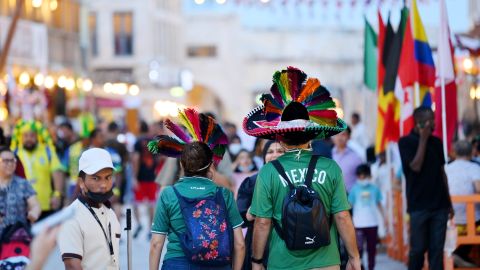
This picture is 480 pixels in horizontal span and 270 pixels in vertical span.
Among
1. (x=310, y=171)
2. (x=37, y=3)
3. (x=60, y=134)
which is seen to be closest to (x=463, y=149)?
(x=310, y=171)

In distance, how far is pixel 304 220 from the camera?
7348 millimetres

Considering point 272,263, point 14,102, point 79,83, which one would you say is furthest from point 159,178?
point 79,83

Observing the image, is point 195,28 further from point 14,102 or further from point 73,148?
point 73,148

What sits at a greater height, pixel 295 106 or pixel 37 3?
pixel 37 3

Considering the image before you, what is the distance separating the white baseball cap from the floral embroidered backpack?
0.66 m

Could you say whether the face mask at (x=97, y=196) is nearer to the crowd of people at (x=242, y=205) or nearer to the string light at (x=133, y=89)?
the crowd of people at (x=242, y=205)

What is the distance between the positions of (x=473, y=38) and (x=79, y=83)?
777 inches

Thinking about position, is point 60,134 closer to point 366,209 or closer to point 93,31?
point 366,209

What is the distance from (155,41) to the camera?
64312mm

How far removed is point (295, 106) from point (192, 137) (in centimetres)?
97

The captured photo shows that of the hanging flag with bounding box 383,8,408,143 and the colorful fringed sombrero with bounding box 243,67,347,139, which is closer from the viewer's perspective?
the colorful fringed sombrero with bounding box 243,67,347,139

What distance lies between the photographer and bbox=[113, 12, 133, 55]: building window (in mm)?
63438

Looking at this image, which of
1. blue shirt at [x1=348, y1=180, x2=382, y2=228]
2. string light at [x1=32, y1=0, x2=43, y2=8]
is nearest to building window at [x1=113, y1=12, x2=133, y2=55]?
string light at [x1=32, y1=0, x2=43, y2=8]

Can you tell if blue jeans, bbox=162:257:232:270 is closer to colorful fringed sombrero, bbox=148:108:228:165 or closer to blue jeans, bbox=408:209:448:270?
colorful fringed sombrero, bbox=148:108:228:165
